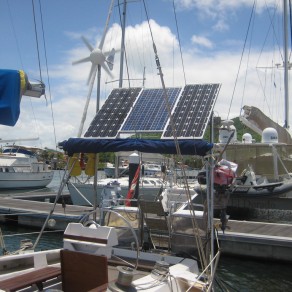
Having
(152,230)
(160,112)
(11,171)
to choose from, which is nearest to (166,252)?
(152,230)

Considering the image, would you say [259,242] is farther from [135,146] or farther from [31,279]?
[31,279]

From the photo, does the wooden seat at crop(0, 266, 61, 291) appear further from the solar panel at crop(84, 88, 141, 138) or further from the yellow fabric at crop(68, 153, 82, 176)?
the solar panel at crop(84, 88, 141, 138)

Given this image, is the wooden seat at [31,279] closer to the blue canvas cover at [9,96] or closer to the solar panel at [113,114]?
the blue canvas cover at [9,96]

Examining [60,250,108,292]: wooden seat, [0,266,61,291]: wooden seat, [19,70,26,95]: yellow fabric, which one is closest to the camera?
[0,266,61,291]: wooden seat

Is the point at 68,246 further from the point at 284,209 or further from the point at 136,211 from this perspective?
the point at 284,209

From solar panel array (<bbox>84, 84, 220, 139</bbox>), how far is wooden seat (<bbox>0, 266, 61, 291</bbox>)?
285 cm

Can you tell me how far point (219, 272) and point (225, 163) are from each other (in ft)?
13.8

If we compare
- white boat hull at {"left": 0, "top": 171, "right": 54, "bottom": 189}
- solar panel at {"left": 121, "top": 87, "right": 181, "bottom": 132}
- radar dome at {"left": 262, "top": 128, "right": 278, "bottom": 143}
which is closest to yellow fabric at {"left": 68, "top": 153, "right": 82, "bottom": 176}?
solar panel at {"left": 121, "top": 87, "right": 181, "bottom": 132}

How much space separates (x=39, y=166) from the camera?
166 ft

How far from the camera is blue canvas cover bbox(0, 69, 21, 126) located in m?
5.53

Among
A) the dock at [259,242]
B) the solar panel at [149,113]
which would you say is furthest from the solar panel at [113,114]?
the dock at [259,242]

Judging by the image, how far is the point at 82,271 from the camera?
5699 millimetres

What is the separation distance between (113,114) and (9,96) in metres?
3.08

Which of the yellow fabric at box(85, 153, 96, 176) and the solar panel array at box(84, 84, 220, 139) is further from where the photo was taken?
the yellow fabric at box(85, 153, 96, 176)
